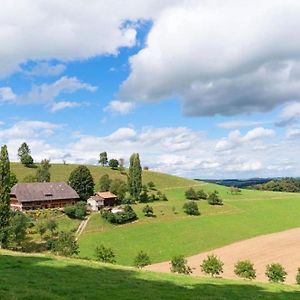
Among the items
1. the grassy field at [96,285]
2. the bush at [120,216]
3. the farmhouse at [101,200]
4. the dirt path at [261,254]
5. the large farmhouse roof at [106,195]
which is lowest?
the dirt path at [261,254]

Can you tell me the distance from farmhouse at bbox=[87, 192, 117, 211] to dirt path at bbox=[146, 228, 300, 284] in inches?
1861

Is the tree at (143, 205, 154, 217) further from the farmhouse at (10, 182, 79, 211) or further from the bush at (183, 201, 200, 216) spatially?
the farmhouse at (10, 182, 79, 211)

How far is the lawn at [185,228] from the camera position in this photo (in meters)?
94.6

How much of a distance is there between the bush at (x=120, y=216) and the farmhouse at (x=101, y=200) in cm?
1409

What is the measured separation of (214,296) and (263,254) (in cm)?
6990

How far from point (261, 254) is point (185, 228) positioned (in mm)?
27283

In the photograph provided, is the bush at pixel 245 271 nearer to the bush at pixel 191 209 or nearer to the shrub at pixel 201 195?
the bush at pixel 191 209

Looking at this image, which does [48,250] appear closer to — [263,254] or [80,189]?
[263,254]

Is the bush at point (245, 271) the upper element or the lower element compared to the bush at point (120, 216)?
lower

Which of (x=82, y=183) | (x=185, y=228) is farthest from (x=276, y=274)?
(x=82, y=183)

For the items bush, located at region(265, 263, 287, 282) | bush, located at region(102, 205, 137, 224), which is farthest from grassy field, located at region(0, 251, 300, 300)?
bush, located at region(102, 205, 137, 224)

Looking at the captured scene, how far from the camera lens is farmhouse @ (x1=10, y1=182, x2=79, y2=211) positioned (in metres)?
129

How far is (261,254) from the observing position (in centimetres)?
8969

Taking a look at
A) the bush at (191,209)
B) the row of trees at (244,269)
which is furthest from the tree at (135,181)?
the row of trees at (244,269)
